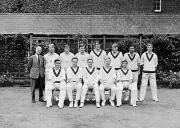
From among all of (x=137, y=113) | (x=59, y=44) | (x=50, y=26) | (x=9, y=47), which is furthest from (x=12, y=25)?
(x=137, y=113)

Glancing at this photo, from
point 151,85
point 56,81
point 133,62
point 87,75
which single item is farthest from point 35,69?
point 151,85

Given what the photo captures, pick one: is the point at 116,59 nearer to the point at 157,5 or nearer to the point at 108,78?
the point at 108,78

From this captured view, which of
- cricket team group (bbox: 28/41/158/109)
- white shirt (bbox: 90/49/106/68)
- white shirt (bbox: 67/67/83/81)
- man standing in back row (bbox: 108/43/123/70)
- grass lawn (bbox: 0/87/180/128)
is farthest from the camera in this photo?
white shirt (bbox: 90/49/106/68)

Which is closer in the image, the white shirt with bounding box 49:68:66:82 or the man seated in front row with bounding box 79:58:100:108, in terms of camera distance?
the man seated in front row with bounding box 79:58:100:108

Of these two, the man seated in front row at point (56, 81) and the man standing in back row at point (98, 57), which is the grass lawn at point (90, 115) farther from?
the man standing in back row at point (98, 57)

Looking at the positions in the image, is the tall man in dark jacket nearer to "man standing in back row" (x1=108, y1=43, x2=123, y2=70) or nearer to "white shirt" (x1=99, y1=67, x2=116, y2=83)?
"white shirt" (x1=99, y1=67, x2=116, y2=83)

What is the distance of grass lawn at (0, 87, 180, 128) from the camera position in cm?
741

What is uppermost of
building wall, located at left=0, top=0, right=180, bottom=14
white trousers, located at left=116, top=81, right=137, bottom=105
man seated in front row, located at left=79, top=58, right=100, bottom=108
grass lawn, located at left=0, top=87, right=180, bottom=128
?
building wall, located at left=0, top=0, right=180, bottom=14

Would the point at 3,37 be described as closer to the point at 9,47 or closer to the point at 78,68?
the point at 9,47

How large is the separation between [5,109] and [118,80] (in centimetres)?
373

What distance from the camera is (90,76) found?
10070 millimetres

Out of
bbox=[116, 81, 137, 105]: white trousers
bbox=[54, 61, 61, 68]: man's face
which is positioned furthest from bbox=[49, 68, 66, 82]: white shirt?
bbox=[116, 81, 137, 105]: white trousers

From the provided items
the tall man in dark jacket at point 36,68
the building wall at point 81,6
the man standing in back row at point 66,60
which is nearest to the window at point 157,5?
the building wall at point 81,6

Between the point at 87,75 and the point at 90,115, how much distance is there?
2000 millimetres
